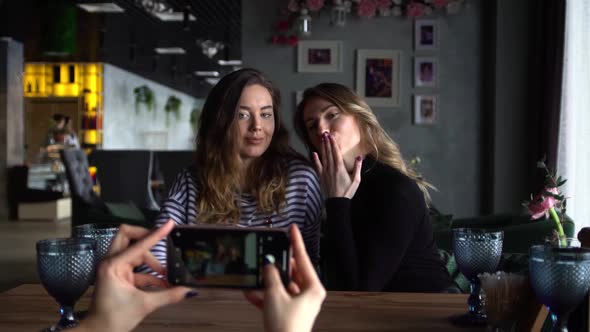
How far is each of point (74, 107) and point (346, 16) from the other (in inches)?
352

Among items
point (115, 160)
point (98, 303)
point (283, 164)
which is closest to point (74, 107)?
point (115, 160)

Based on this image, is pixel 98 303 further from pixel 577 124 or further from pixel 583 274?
pixel 577 124

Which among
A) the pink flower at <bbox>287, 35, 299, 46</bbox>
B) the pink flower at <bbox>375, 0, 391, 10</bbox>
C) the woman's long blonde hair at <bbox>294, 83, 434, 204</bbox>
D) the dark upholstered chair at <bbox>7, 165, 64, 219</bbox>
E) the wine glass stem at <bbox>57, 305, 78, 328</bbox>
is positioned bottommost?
the dark upholstered chair at <bbox>7, 165, 64, 219</bbox>

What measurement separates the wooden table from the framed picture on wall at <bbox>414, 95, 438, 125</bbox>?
482 centimetres

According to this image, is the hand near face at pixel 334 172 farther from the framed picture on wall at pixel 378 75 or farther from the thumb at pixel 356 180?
the framed picture on wall at pixel 378 75

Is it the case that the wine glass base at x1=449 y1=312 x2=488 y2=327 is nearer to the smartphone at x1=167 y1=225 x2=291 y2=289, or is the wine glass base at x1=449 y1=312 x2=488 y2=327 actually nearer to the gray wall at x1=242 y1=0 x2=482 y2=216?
the smartphone at x1=167 y1=225 x2=291 y2=289

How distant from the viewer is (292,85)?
6.34m

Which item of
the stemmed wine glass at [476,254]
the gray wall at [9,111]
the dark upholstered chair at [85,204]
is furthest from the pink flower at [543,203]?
the gray wall at [9,111]

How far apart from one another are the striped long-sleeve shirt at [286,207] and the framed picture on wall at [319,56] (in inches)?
165

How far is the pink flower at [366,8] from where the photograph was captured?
6188mm

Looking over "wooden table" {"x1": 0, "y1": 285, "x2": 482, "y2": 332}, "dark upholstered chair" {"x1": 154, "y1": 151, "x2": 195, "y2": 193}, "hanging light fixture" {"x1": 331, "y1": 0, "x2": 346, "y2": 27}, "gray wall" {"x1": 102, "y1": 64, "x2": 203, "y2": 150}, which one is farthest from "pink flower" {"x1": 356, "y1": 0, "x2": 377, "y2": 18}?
"gray wall" {"x1": 102, "y1": 64, "x2": 203, "y2": 150}

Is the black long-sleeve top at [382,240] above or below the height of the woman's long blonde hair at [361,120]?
below

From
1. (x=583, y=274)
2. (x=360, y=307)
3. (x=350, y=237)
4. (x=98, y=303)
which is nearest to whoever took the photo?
(x=98, y=303)

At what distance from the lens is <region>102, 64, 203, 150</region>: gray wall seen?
14.7 meters
